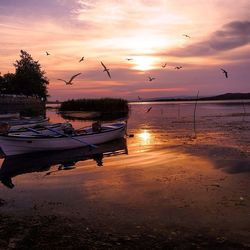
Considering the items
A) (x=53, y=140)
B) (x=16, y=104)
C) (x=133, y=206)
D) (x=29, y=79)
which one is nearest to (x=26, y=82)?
(x=29, y=79)

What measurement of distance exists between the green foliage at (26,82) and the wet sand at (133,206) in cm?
9756

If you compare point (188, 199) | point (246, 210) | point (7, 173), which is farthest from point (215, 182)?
point (7, 173)

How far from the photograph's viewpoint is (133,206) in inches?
516

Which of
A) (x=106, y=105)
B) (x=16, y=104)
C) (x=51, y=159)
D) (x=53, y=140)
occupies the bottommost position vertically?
(x=51, y=159)

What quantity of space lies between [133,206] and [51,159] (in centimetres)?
1253

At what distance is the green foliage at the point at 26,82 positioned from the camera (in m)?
115

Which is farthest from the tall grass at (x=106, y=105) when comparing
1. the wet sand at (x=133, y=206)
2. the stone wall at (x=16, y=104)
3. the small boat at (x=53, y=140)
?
the wet sand at (x=133, y=206)

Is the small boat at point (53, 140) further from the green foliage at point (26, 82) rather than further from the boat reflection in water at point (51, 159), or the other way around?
the green foliage at point (26, 82)

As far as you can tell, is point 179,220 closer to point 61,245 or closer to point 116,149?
point 61,245

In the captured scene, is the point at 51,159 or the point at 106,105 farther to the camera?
the point at 106,105

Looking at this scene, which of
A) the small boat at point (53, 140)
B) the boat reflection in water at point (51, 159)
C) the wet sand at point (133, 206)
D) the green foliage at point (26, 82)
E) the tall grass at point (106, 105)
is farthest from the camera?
the green foliage at point (26, 82)

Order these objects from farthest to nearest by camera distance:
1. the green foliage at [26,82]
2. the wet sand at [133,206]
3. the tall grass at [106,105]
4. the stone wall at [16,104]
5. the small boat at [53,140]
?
the green foliage at [26,82] → the tall grass at [106,105] → the stone wall at [16,104] → the small boat at [53,140] → the wet sand at [133,206]

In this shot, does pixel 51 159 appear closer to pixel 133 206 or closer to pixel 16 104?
pixel 133 206

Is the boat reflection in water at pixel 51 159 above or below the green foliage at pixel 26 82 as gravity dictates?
below
